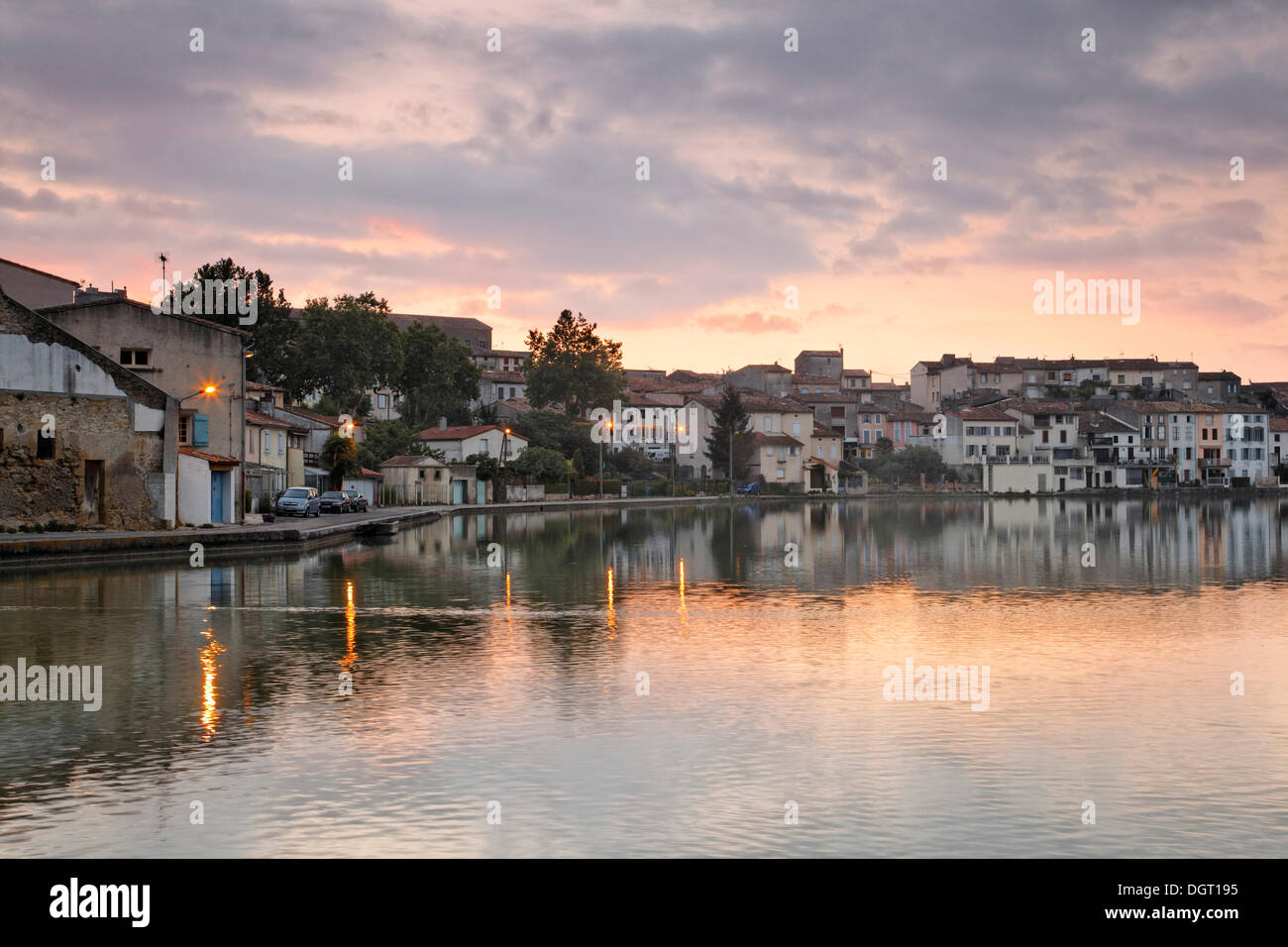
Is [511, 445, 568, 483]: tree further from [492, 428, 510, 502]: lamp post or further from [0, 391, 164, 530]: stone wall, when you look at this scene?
[0, 391, 164, 530]: stone wall

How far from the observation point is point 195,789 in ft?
38.8

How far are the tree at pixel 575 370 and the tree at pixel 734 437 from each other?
728 inches

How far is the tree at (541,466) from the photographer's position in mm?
106312

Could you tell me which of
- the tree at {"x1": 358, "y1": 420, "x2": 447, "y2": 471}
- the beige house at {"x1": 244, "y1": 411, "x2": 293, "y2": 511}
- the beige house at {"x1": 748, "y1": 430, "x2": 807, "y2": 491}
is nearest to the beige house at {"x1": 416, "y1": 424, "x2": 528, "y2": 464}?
the tree at {"x1": 358, "y1": 420, "x2": 447, "y2": 471}

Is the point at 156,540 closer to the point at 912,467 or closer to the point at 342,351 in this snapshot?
the point at 342,351

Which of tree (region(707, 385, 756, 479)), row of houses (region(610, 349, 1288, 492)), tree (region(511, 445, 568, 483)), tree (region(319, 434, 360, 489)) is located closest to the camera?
tree (region(319, 434, 360, 489))

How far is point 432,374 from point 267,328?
911 inches

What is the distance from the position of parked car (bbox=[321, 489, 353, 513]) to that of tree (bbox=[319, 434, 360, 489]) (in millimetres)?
7058

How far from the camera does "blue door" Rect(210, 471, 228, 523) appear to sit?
5372cm

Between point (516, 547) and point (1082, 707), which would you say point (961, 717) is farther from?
point (516, 547)

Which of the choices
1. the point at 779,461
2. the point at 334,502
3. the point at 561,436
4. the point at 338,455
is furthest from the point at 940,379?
the point at 334,502

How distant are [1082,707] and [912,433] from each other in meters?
144

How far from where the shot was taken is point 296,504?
6462 cm
